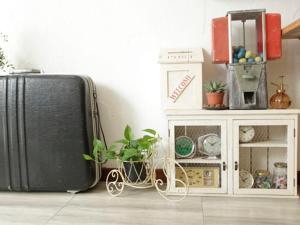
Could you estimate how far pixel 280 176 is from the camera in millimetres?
1585

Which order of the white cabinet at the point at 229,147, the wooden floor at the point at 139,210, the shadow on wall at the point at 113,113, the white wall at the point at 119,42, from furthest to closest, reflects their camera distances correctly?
the shadow on wall at the point at 113,113 < the white wall at the point at 119,42 < the white cabinet at the point at 229,147 < the wooden floor at the point at 139,210

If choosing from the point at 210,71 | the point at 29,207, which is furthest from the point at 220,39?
the point at 29,207

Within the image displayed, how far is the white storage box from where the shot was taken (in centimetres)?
162

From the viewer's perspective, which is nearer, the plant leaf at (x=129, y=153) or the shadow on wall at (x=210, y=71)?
the plant leaf at (x=129, y=153)

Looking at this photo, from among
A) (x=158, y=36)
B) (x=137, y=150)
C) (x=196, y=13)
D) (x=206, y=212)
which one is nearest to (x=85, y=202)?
(x=137, y=150)

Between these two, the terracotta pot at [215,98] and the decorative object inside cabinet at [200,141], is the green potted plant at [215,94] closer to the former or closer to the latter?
the terracotta pot at [215,98]

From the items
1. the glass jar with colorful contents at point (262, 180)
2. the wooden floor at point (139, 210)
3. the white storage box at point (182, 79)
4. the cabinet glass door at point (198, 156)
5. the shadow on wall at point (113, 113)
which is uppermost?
the white storage box at point (182, 79)

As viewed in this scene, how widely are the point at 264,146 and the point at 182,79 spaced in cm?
53

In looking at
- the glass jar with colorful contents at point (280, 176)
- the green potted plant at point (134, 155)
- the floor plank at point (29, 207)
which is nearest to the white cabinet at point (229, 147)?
the glass jar with colorful contents at point (280, 176)

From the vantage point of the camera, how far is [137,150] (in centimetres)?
A: 159

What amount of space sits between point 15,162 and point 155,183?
741 millimetres

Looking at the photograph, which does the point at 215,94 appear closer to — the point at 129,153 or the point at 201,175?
the point at 201,175

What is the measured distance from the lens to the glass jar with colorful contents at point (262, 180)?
5.25ft

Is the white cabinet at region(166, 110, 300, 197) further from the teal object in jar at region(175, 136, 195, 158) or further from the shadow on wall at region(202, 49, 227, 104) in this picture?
the shadow on wall at region(202, 49, 227, 104)
